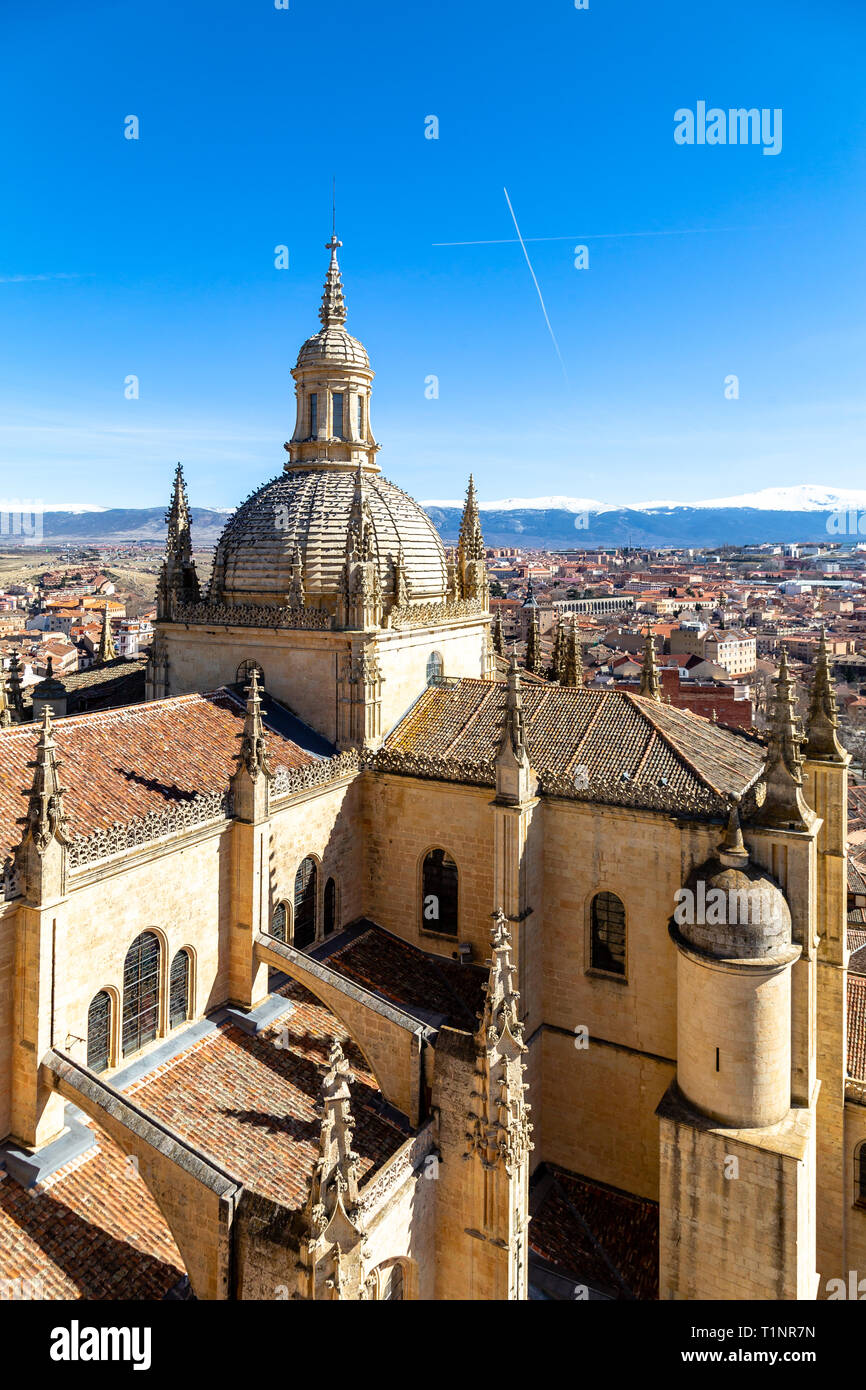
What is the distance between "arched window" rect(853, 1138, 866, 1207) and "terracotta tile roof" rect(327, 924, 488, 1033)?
9.89 meters

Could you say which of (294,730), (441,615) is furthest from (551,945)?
(441,615)

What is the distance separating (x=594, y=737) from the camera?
2386cm

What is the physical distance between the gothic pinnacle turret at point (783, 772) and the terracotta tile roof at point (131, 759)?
1218cm

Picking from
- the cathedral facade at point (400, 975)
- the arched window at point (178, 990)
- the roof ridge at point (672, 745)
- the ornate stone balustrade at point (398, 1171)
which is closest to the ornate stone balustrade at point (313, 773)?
the cathedral facade at point (400, 975)

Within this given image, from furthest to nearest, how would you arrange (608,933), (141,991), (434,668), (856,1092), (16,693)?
(16,693) < (434,668) < (608,933) < (856,1092) < (141,991)

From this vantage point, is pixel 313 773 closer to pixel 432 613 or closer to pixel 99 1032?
pixel 432 613

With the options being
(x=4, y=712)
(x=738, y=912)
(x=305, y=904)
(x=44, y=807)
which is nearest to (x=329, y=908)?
(x=305, y=904)

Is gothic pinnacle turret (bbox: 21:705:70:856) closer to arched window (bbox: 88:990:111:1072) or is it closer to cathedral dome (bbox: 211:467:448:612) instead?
arched window (bbox: 88:990:111:1072)

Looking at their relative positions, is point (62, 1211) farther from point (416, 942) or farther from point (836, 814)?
point (836, 814)

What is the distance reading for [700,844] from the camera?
20406 mm

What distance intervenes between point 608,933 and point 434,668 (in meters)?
11.2

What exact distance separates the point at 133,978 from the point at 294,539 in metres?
14.7

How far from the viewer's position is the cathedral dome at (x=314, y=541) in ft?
87.6

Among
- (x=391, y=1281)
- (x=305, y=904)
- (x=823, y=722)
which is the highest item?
(x=823, y=722)
